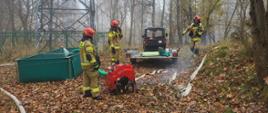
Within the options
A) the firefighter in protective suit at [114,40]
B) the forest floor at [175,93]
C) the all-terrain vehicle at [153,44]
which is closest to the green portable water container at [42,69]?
the forest floor at [175,93]

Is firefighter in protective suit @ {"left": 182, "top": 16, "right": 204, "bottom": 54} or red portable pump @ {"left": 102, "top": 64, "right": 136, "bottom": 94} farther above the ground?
firefighter in protective suit @ {"left": 182, "top": 16, "right": 204, "bottom": 54}

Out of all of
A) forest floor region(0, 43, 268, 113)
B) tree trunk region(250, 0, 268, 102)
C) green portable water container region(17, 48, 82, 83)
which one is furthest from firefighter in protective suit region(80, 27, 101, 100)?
tree trunk region(250, 0, 268, 102)

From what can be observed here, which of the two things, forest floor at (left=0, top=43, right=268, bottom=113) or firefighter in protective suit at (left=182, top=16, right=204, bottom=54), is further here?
firefighter in protective suit at (left=182, top=16, right=204, bottom=54)

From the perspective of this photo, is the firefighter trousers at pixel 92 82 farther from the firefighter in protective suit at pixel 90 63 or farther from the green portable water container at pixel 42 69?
the green portable water container at pixel 42 69

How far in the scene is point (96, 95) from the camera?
8.98 m

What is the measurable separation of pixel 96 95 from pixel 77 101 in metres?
0.54

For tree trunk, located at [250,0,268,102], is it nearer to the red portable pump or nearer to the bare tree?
the bare tree

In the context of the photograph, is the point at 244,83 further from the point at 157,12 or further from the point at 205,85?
the point at 157,12

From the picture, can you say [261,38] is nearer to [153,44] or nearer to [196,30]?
[196,30]

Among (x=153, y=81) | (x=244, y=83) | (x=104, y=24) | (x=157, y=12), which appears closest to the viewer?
(x=244, y=83)

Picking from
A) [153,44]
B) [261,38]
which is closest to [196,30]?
[153,44]

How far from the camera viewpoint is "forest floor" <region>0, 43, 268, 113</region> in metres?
7.64

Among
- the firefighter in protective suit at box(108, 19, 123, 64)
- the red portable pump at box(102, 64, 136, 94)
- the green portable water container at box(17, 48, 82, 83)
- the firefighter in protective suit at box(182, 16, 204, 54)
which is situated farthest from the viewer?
the firefighter in protective suit at box(182, 16, 204, 54)

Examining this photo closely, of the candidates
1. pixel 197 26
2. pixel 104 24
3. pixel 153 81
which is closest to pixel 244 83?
pixel 153 81
